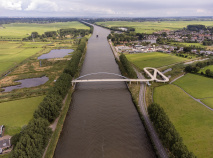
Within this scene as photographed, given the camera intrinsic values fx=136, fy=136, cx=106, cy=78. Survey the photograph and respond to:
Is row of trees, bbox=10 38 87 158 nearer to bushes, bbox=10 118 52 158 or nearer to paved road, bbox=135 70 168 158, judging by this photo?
bushes, bbox=10 118 52 158

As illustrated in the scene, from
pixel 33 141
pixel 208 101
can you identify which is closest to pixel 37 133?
pixel 33 141

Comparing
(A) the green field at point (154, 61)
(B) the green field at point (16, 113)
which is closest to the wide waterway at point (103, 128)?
(B) the green field at point (16, 113)

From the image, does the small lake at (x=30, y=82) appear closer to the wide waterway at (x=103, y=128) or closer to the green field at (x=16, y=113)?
the green field at (x=16, y=113)

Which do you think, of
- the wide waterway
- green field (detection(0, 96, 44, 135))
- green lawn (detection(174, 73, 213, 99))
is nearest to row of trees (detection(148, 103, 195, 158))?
the wide waterway

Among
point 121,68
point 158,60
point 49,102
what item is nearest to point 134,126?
point 49,102

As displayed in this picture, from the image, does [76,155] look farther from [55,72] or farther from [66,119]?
[55,72]

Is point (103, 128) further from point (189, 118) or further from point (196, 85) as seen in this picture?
point (196, 85)

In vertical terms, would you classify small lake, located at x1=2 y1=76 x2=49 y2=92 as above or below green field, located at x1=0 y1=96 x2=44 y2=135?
above
